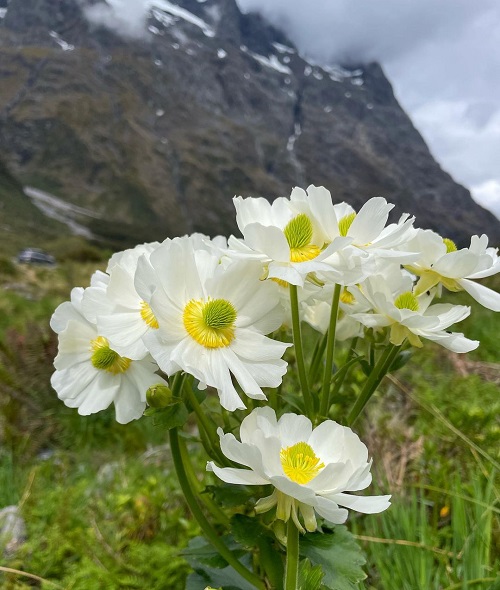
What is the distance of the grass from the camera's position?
1527mm

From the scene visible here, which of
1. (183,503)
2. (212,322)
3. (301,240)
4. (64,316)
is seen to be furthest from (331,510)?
(183,503)

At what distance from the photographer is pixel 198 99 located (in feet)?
559

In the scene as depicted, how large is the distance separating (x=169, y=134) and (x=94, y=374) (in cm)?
16121

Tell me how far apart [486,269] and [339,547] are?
602 mm

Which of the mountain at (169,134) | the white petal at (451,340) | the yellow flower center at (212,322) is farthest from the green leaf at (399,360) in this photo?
the mountain at (169,134)

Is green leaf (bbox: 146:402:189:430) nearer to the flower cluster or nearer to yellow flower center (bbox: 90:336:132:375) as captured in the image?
the flower cluster

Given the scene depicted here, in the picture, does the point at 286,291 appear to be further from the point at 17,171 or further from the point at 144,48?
the point at 144,48

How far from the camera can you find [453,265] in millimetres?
999

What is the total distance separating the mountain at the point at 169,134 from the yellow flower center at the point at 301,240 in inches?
3802

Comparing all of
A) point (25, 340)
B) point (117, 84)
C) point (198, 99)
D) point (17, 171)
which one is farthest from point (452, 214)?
point (25, 340)

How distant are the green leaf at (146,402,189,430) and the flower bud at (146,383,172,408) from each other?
0.4 inches

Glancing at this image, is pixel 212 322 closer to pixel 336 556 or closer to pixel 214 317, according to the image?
pixel 214 317

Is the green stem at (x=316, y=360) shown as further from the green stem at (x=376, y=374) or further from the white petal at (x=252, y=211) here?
the white petal at (x=252, y=211)

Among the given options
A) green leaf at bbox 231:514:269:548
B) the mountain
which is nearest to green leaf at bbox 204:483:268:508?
green leaf at bbox 231:514:269:548
